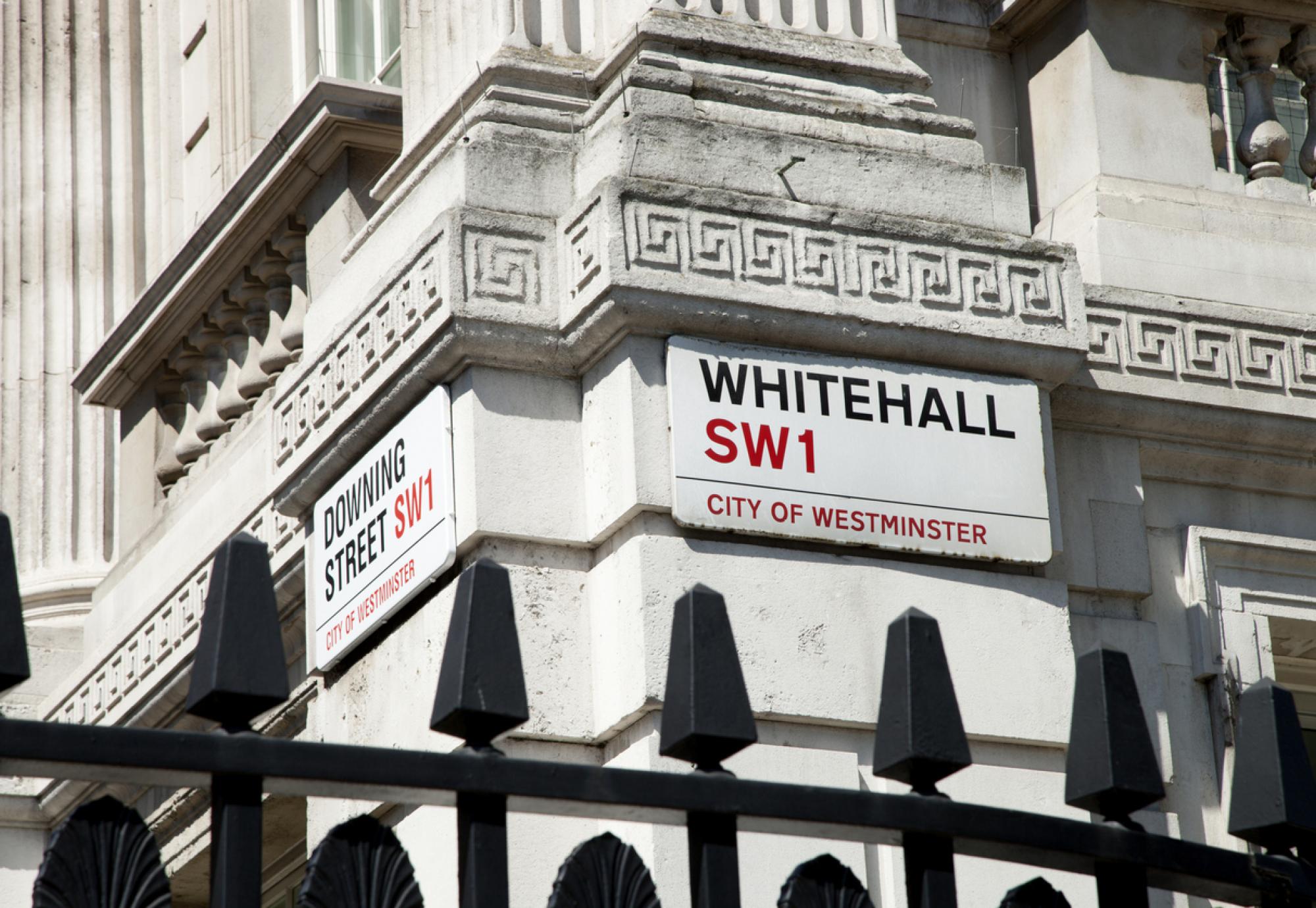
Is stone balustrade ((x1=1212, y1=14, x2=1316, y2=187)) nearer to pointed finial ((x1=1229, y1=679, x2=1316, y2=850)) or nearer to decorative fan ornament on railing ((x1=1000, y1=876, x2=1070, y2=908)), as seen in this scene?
pointed finial ((x1=1229, y1=679, x2=1316, y2=850))

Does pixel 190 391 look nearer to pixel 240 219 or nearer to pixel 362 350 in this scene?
pixel 240 219

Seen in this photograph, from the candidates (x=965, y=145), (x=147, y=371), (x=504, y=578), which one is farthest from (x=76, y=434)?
(x=504, y=578)

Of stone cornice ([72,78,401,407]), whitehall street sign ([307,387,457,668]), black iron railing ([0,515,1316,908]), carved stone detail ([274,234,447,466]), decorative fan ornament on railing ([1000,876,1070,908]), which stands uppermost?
stone cornice ([72,78,401,407])

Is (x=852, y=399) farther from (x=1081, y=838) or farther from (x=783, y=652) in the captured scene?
(x=1081, y=838)

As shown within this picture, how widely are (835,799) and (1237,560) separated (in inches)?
148

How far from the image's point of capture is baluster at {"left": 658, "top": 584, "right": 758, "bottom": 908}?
8.91 feet

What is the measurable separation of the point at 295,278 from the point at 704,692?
5.40 metres

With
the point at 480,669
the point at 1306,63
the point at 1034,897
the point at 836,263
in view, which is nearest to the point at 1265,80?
the point at 1306,63

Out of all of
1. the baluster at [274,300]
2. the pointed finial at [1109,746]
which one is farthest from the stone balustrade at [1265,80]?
the pointed finial at [1109,746]

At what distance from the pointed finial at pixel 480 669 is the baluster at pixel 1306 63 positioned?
17.0ft

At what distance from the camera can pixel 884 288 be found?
18.8 feet

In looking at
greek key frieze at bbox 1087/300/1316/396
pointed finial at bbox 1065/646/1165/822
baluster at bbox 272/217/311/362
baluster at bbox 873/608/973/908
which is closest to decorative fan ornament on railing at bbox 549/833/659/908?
baluster at bbox 873/608/973/908

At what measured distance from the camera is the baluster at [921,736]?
2.80 m

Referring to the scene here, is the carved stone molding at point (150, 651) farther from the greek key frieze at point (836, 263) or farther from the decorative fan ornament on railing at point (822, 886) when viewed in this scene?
the decorative fan ornament on railing at point (822, 886)
